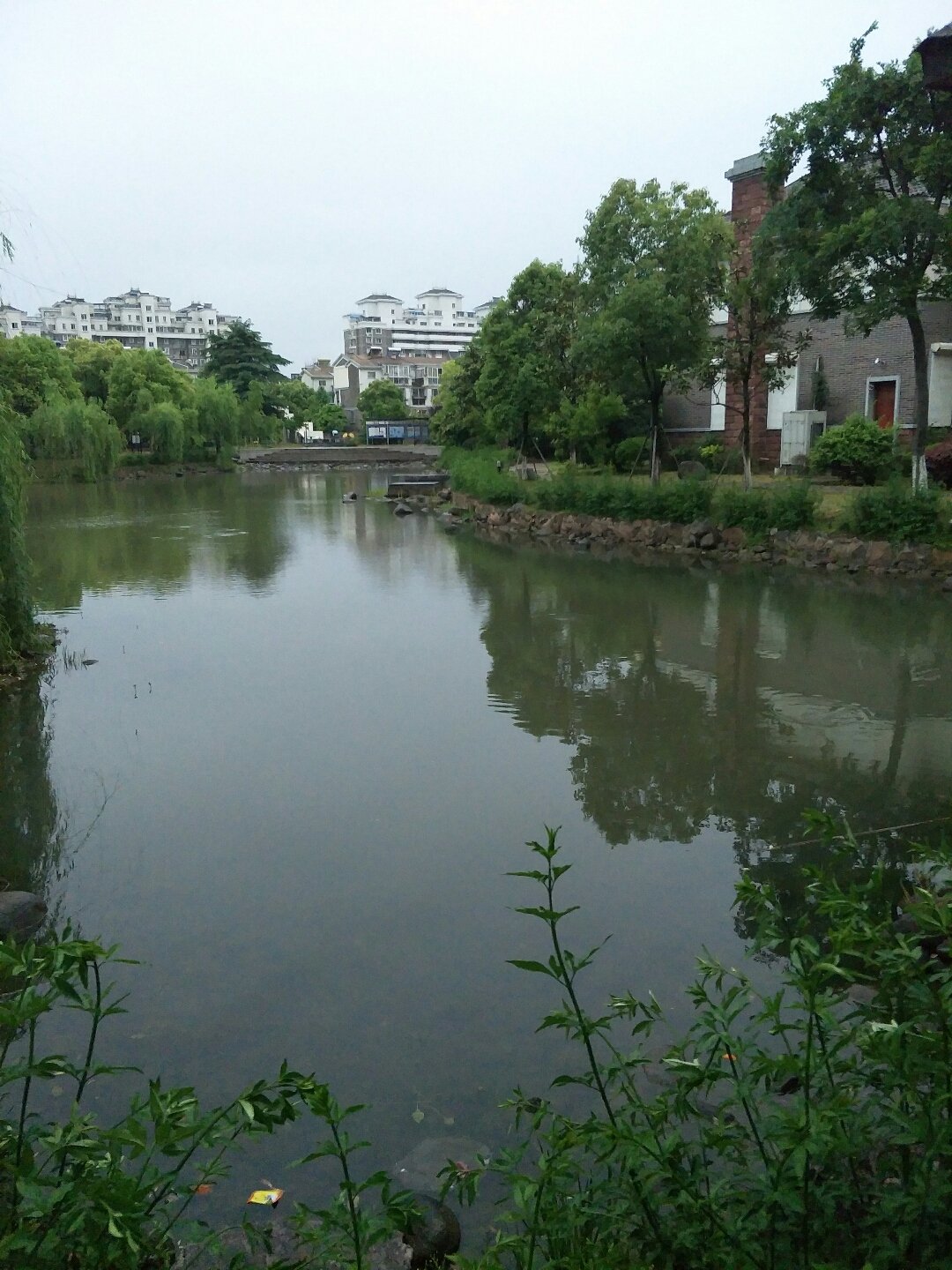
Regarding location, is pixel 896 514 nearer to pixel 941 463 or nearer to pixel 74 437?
pixel 941 463

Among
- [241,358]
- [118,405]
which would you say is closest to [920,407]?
[118,405]

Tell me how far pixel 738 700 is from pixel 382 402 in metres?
67.5

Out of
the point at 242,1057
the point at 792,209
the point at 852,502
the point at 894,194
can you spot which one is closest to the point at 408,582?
the point at 852,502

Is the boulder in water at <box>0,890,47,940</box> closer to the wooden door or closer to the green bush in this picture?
the green bush

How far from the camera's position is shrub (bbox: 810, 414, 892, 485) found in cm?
1916

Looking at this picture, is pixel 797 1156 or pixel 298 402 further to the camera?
pixel 298 402

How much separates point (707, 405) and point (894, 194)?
40.3ft

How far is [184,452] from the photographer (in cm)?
4734

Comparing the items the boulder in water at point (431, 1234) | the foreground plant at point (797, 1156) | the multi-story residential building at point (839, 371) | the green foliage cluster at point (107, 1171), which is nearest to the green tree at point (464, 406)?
the multi-story residential building at point (839, 371)

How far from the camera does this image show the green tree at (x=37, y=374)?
37.6 meters

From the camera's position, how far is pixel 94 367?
49594 millimetres

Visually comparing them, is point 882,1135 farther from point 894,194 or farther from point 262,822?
point 894,194

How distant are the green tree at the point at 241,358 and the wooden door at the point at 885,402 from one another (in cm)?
4943

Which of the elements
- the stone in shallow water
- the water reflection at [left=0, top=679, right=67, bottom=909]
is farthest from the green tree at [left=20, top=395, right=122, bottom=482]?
the stone in shallow water
